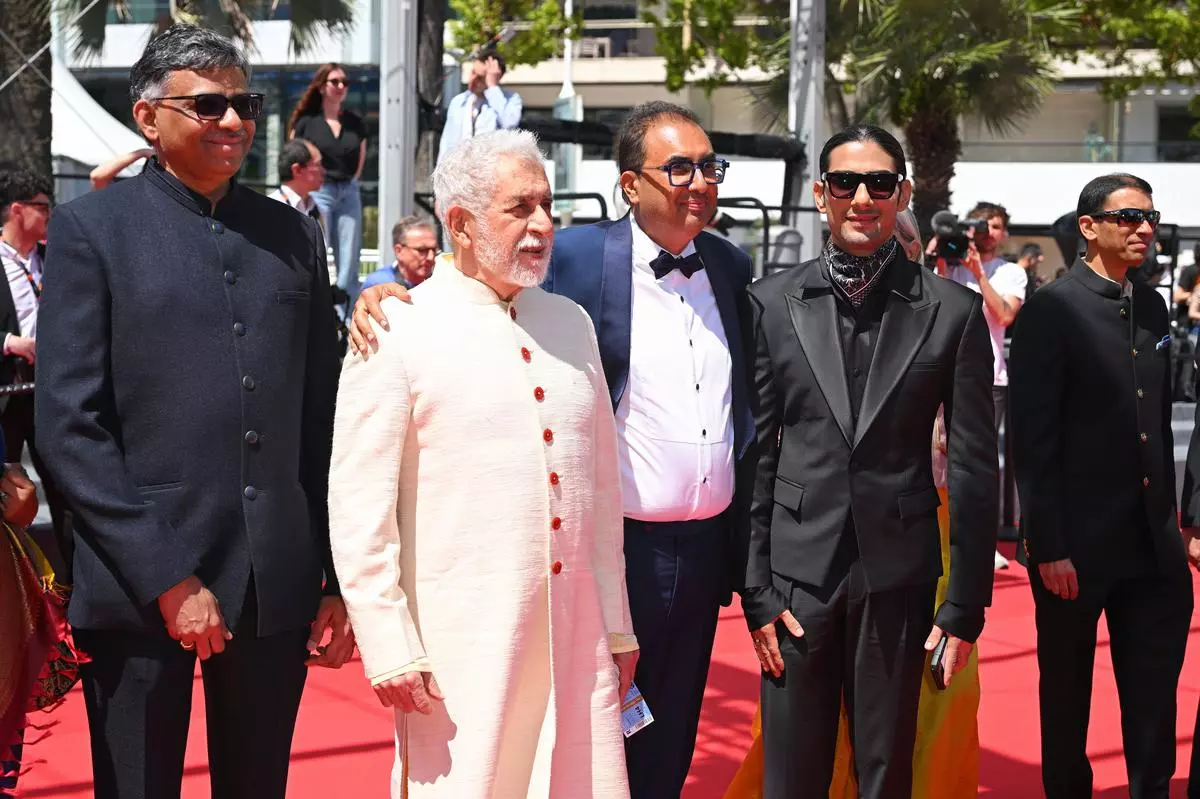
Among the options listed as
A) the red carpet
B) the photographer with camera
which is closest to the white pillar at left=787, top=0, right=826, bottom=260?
the photographer with camera

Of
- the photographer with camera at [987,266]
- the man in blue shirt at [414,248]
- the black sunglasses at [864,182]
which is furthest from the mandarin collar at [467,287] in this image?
the photographer with camera at [987,266]

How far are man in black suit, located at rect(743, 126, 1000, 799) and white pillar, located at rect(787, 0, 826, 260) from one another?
28.8ft

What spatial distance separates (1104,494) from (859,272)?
141 centimetres

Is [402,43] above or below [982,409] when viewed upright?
above

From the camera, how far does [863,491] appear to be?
375 centimetres

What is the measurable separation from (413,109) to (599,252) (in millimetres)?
6318

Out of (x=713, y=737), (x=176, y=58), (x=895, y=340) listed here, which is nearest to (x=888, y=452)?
(x=895, y=340)

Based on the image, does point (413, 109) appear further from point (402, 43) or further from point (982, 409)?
point (982, 409)

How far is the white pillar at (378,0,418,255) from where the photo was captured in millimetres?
9875

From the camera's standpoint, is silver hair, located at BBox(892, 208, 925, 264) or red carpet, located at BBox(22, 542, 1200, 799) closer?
silver hair, located at BBox(892, 208, 925, 264)

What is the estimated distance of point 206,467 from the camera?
3158 millimetres

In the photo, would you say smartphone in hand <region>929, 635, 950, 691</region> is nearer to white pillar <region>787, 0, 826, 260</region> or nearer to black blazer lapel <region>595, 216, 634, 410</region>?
black blazer lapel <region>595, 216, 634, 410</region>

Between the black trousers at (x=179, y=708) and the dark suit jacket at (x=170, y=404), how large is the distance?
73mm

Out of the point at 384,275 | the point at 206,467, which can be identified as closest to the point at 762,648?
the point at 206,467
